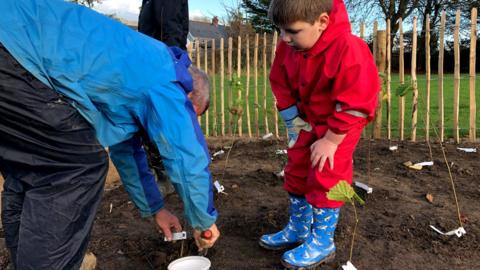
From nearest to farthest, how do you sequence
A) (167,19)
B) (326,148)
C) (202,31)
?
(326,148) < (167,19) < (202,31)

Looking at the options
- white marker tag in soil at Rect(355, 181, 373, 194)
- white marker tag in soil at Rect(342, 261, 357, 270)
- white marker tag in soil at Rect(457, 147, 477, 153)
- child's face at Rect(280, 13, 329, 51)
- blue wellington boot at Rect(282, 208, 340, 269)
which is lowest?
white marker tag in soil at Rect(342, 261, 357, 270)

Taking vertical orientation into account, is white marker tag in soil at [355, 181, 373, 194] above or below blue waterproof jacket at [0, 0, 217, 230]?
below

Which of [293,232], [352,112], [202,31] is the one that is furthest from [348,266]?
Answer: [202,31]

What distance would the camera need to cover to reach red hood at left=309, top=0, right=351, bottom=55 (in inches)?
80.2

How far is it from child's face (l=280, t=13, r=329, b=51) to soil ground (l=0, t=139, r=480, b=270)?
1.18m

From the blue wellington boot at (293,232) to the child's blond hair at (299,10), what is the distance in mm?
1001

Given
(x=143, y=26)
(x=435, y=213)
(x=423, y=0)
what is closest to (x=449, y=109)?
(x=435, y=213)

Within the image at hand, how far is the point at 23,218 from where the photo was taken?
1.53m

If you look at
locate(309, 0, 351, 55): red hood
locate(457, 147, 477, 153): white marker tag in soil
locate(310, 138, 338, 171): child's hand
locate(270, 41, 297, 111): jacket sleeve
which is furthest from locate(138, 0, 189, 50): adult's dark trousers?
locate(457, 147, 477, 153): white marker tag in soil

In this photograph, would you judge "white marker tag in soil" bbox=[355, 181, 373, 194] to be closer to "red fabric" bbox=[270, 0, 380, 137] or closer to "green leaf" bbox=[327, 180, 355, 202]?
"red fabric" bbox=[270, 0, 380, 137]

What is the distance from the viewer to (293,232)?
8.35 ft

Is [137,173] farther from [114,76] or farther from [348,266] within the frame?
[348,266]

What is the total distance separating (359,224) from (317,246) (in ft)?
2.10

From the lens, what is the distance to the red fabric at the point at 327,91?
2012 millimetres
